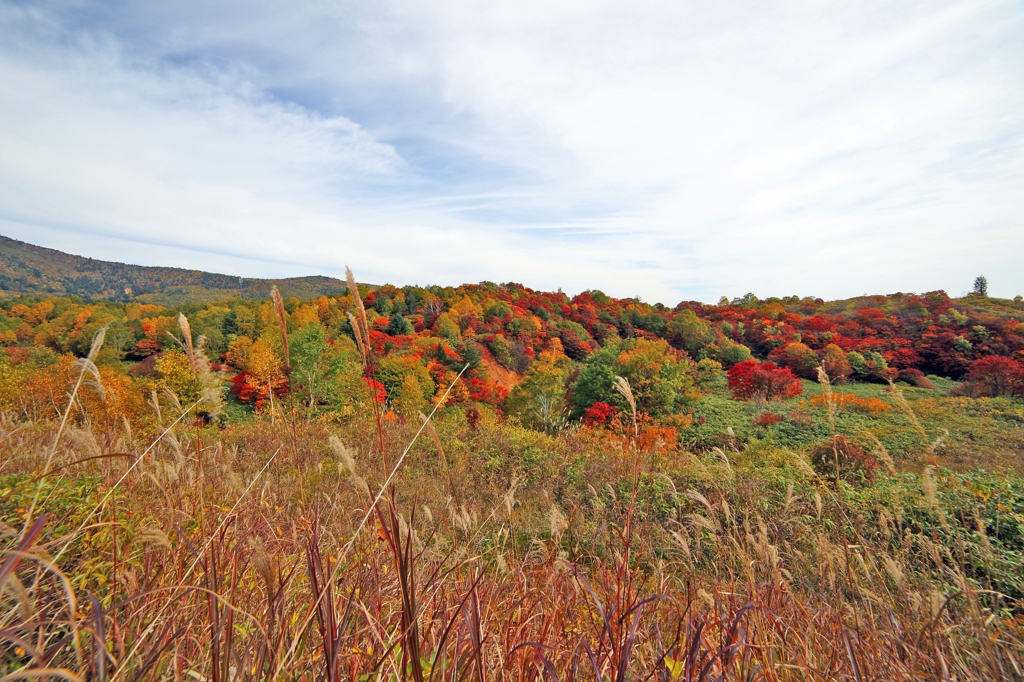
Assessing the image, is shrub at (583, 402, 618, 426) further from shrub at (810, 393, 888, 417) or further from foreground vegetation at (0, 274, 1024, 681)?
shrub at (810, 393, 888, 417)

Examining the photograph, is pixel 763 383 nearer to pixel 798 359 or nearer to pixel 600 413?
pixel 798 359

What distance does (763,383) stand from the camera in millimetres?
23391

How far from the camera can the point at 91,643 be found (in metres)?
1.33

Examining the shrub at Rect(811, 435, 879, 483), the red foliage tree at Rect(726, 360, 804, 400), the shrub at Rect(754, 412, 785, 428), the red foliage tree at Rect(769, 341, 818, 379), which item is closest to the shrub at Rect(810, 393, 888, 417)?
the shrub at Rect(754, 412, 785, 428)

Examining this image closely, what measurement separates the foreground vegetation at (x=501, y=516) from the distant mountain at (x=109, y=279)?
103379 mm

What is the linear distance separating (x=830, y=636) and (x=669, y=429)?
14.2 m

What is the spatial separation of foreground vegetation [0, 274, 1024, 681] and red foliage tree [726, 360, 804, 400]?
0.23 m

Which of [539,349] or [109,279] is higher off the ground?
[539,349]

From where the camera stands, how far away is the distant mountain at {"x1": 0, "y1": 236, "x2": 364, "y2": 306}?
12412cm

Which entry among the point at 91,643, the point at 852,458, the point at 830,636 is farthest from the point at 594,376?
the point at 91,643

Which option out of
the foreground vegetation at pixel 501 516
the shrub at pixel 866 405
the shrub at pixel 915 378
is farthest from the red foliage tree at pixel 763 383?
the shrub at pixel 915 378

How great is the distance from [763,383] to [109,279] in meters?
218

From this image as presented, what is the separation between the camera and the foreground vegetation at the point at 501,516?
1438 mm

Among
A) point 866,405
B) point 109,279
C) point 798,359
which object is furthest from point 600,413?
point 109,279
